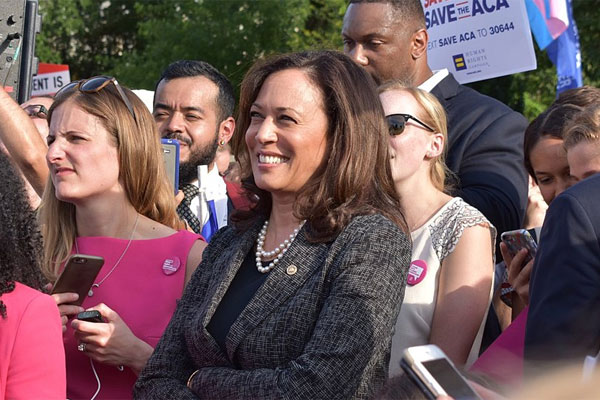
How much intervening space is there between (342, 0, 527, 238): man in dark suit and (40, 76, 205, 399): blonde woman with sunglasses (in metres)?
1.24

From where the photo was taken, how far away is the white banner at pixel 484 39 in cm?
565

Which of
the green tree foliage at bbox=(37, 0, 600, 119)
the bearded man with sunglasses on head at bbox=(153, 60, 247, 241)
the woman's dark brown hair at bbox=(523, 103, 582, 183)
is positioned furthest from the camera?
the green tree foliage at bbox=(37, 0, 600, 119)

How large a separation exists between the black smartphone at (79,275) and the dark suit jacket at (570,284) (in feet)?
4.79

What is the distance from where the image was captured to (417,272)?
3402 mm

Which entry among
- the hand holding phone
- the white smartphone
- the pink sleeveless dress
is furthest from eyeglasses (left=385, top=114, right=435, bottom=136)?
the white smartphone

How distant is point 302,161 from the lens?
285cm

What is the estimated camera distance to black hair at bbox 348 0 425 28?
4.95 metres

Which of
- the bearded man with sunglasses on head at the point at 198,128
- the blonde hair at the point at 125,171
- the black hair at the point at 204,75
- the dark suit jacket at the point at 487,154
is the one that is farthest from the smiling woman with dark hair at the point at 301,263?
the black hair at the point at 204,75

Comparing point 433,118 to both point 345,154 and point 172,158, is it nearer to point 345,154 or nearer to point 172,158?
point 345,154

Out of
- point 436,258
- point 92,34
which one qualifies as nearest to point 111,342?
point 436,258

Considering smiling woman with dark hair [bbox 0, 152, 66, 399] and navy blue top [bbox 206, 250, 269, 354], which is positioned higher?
smiling woman with dark hair [bbox 0, 152, 66, 399]

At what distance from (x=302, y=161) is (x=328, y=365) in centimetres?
70

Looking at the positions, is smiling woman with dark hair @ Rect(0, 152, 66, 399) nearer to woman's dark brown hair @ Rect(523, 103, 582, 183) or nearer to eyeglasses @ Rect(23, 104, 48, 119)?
woman's dark brown hair @ Rect(523, 103, 582, 183)

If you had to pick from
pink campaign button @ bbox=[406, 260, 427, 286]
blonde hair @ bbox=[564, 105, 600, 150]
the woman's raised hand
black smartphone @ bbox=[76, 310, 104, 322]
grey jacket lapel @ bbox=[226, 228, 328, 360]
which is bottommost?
pink campaign button @ bbox=[406, 260, 427, 286]
